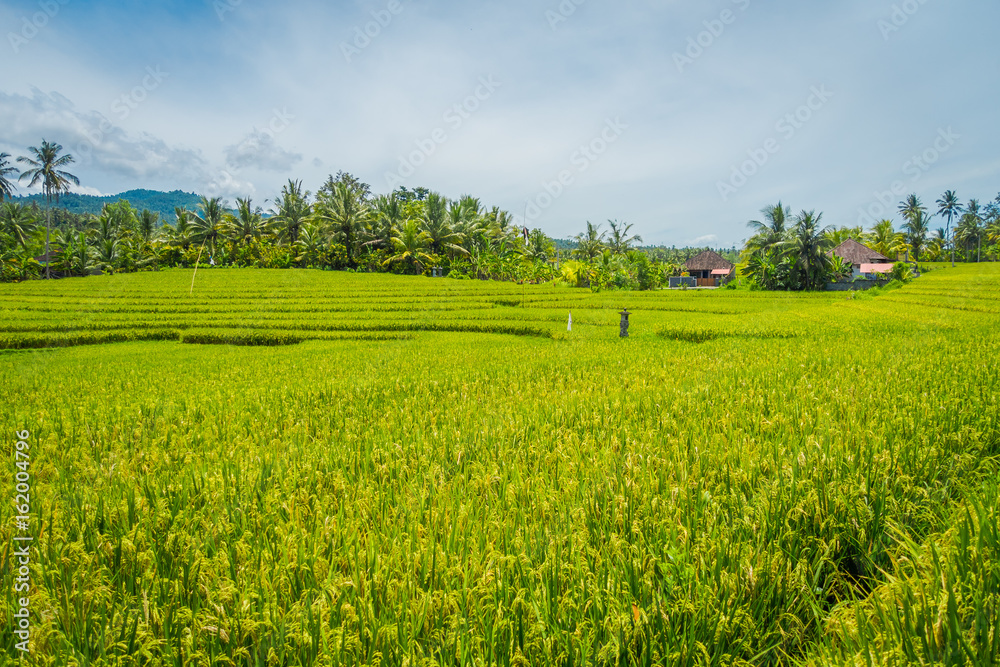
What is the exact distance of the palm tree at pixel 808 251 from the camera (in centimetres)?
2955

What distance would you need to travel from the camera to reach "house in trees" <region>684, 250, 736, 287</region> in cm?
5425

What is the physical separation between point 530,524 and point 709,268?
5799cm

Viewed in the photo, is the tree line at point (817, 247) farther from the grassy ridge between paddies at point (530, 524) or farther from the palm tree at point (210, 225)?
the palm tree at point (210, 225)

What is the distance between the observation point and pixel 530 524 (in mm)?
2123

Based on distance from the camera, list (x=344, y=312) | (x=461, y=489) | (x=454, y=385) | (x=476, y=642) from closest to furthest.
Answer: (x=476, y=642) < (x=461, y=489) < (x=454, y=385) < (x=344, y=312)

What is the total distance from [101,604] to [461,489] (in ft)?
4.64

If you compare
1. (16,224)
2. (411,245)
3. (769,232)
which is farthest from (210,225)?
(769,232)

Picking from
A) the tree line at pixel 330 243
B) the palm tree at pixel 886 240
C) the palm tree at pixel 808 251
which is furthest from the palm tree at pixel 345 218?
the palm tree at pixel 886 240

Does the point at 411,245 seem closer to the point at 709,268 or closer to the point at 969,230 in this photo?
the point at 709,268

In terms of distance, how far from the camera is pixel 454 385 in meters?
5.99

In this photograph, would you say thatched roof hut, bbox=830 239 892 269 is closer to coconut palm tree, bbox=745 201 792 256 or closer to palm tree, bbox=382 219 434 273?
coconut palm tree, bbox=745 201 792 256

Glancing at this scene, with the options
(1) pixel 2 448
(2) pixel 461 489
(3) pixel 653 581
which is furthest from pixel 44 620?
(1) pixel 2 448

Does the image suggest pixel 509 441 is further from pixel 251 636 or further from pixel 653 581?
pixel 251 636

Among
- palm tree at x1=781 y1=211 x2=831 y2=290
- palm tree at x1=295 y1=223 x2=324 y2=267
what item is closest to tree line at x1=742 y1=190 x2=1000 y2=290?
palm tree at x1=781 y1=211 x2=831 y2=290
